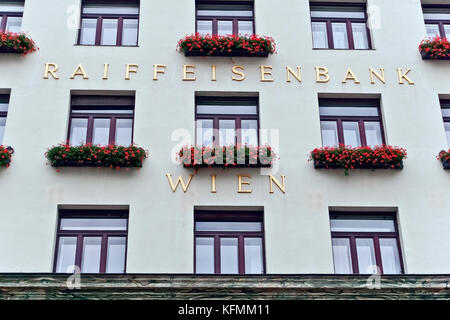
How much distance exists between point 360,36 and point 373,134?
3.32 m

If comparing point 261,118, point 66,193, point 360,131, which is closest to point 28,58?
point 66,193

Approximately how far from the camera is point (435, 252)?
1655 cm

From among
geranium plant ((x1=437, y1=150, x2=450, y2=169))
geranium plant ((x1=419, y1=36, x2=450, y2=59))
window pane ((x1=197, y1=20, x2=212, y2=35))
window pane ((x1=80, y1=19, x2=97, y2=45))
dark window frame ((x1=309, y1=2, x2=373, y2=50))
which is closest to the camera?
geranium plant ((x1=437, y1=150, x2=450, y2=169))

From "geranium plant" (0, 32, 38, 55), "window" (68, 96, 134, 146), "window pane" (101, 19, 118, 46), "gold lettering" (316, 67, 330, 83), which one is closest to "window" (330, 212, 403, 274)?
"gold lettering" (316, 67, 330, 83)

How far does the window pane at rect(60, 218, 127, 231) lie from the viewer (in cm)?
1708

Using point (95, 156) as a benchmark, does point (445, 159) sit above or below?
below

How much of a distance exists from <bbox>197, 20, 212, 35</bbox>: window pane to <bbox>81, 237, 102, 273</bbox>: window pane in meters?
6.95

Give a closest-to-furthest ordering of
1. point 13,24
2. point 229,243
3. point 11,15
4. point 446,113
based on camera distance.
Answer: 1. point 229,243
2. point 446,113
3. point 13,24
4. point 11,15

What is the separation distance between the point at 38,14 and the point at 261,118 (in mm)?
7121

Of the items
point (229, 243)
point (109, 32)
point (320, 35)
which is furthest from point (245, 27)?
point (229, 243)

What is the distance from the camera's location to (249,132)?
18578mm

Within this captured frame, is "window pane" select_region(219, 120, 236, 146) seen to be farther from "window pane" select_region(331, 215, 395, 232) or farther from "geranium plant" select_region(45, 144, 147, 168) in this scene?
"window pane" select_region(331, 215, 395, 232)

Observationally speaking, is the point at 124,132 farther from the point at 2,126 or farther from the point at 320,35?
the point at 320,35
